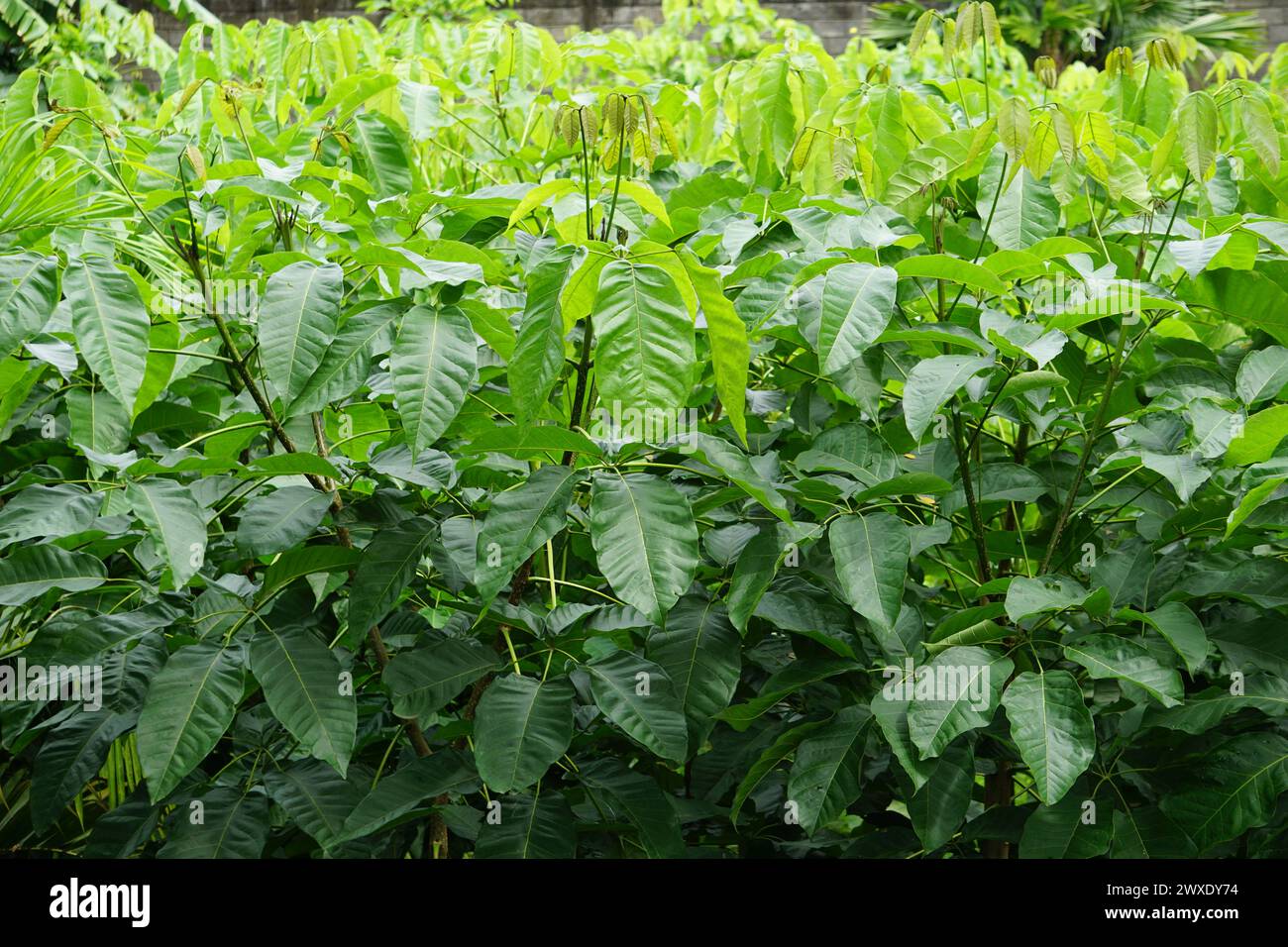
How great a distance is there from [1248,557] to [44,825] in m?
1.48

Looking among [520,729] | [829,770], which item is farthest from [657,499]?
[829,770]

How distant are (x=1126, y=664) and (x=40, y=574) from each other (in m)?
1.22

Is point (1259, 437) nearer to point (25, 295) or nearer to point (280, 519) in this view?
point (280, 519)

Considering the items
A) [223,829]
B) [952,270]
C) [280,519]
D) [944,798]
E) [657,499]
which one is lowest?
[223,829]

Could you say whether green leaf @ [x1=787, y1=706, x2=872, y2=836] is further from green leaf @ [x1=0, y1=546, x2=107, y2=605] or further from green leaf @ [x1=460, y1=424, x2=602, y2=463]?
green leaf @ [x1=0, y1=546, x2=107, y2=605]

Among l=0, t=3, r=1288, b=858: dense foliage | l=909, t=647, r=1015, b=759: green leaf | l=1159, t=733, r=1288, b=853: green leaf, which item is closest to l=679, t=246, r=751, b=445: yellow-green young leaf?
l=0, t=3, r=1288, b=858: dense foliage

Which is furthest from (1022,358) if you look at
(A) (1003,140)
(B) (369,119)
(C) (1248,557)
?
(B) (369,119)

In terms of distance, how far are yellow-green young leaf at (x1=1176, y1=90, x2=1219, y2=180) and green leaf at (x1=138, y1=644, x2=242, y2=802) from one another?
125 centimetres

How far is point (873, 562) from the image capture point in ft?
4.27

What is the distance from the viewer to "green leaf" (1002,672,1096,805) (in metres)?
1.24

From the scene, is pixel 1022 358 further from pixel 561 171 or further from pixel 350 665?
pixel 561 171

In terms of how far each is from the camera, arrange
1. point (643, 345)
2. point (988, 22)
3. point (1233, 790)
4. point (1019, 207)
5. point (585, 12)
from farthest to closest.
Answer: point (585, 12), point (988, 22), point (1019, 207), point (1233, 790), point (643, 345)

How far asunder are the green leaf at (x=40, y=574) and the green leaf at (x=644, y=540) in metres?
0.60
